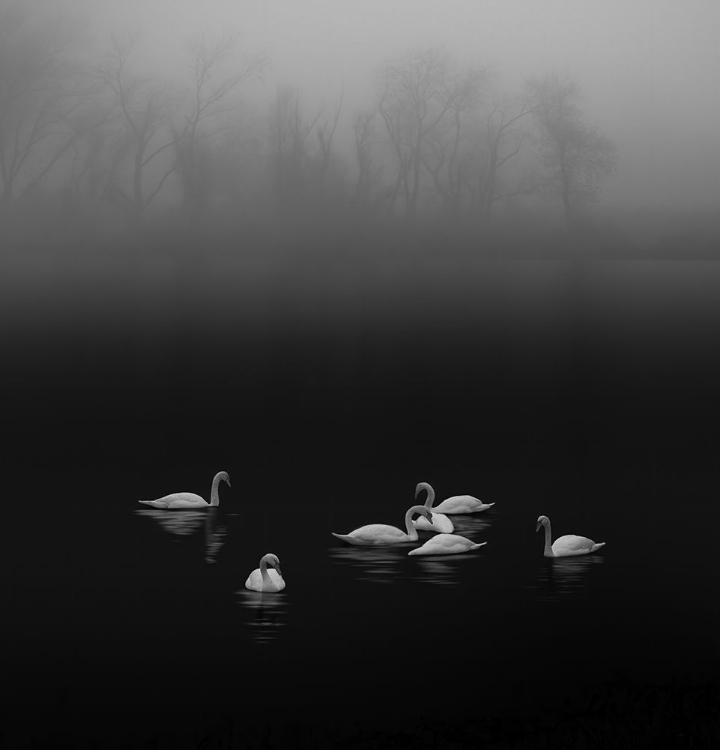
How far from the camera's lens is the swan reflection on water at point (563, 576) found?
28000 mm

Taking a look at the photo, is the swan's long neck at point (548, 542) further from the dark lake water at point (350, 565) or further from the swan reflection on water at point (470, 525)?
the swan reflection on water at point (470, 525)

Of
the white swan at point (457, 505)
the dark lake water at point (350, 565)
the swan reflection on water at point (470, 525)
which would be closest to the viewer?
the dark lake water at point (350, 565)

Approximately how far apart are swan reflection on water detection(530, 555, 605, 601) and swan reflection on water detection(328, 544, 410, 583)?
2.87 meters

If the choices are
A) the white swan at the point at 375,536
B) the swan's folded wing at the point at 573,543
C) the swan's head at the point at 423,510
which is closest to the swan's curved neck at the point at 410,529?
the white swan at the point at 375,536

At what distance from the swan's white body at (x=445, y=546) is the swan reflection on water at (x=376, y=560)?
1.38 ft

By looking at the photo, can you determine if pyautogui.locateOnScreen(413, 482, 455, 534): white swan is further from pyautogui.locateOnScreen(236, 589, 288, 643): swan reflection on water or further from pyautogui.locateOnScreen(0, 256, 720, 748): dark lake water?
pyautogui.locateOnScreen(236, 589, 288, 643): swan reflection on water

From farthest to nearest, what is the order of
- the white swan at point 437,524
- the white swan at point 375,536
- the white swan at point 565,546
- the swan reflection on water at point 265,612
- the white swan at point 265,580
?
the white swan at point 437,524
the white swan at point 375,536
the white swan at point 565,546
the white swan at point 265,580
the swan reflection on water at point 265,612

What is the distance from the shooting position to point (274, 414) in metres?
62.7

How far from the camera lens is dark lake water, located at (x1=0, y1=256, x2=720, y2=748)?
71.9 ft

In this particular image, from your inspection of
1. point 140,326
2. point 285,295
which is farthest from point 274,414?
point 285,295

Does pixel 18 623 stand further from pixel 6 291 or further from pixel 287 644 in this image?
pixel 6 291

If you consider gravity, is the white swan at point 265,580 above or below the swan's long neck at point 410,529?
below

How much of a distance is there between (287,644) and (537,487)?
18.0 metres

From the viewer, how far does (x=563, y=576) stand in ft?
96.5
